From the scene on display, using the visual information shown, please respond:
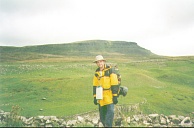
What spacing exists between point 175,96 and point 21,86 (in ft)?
55.0

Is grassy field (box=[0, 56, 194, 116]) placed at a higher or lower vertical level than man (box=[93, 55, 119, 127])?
lower

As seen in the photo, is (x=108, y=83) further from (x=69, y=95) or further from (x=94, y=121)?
(x=69, y=95)

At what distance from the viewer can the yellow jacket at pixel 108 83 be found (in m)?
12.9

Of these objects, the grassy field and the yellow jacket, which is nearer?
the yellow jacket

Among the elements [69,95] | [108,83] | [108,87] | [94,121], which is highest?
[108,83]

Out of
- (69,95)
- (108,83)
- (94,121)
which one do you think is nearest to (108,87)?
(108,83)

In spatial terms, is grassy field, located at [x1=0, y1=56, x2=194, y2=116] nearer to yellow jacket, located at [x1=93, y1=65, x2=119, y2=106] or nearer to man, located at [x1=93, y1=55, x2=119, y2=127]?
man, located at [x1=93, y1=55, x2=119, y2=127]

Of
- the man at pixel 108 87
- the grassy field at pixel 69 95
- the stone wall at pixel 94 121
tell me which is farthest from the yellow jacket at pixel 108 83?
the grassy field at pixel 69 95

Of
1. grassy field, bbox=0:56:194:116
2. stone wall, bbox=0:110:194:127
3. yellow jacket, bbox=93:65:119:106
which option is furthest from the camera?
grassy field, bbox=0:56:194:116

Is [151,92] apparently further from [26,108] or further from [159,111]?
[26,108]

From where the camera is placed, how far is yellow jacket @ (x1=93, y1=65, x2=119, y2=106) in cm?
1285

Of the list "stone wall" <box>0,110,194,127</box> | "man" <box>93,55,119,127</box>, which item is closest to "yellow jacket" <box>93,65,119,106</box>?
"man" <box>93,55,119,127</box>

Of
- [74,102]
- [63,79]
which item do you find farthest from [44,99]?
[63,79]

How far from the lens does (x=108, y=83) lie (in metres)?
13.1
